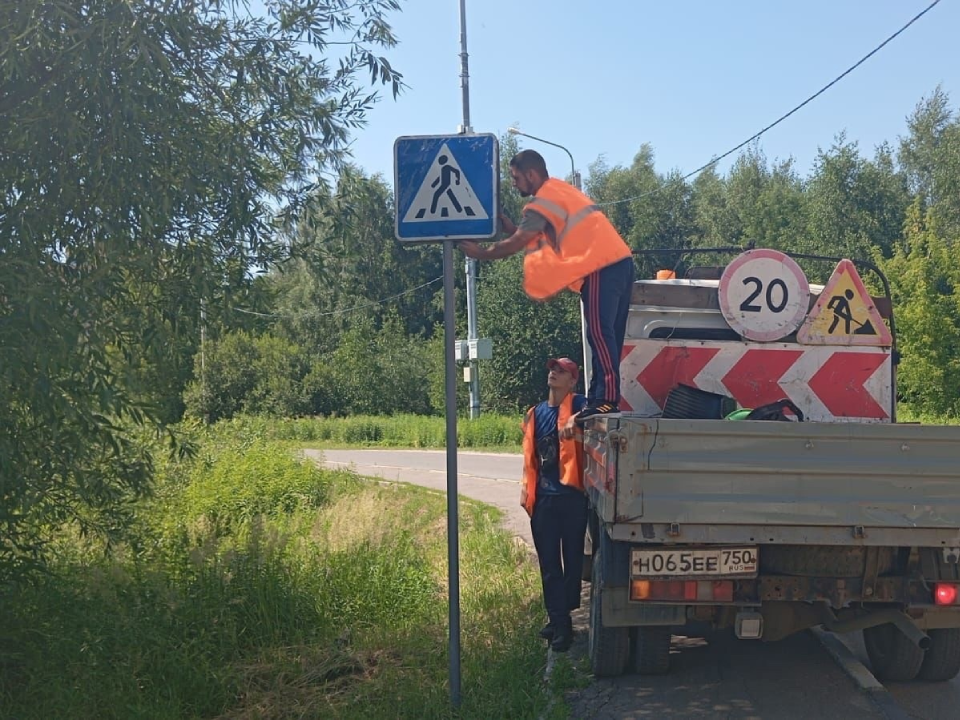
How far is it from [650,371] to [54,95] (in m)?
3.85

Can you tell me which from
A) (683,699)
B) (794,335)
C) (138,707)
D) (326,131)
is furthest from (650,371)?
(138,707)

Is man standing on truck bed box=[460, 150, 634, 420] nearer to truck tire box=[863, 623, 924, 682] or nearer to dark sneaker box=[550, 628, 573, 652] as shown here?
dark sneaker box=[550, 628, 573, 652]

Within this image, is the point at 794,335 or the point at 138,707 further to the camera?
the point at 794,335

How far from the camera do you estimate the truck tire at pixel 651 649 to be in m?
5.45

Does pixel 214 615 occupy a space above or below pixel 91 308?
below

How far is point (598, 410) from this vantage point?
5.73 meters

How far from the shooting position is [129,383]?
4996 millimetres

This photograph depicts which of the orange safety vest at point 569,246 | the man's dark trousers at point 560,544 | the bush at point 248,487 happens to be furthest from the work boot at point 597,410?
the bush at point 248,487

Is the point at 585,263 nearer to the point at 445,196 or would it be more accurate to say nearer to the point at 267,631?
the point at 445,196

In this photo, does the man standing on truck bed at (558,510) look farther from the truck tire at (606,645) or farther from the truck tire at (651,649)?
the truck tire at (651,649)

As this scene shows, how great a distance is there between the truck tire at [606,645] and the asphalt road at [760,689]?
0.08m

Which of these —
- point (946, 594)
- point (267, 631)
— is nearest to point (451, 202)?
point (946, 594)

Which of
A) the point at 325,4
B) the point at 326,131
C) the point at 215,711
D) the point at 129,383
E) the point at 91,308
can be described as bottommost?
the point at 215,711

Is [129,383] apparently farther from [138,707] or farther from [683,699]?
[683,699]
